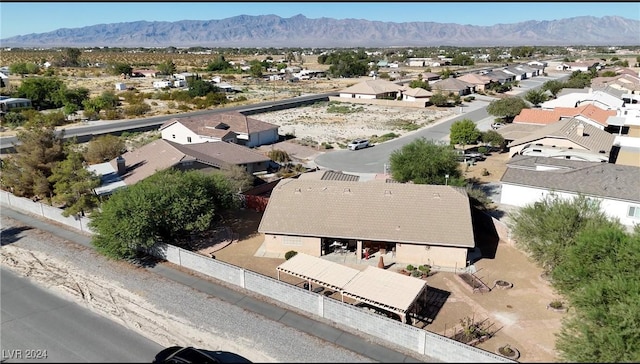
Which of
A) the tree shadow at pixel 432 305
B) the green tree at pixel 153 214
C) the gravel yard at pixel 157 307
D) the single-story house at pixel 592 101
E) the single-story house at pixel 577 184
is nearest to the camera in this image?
the gravel yard at pixel 157 307

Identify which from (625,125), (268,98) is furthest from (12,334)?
(268,98)

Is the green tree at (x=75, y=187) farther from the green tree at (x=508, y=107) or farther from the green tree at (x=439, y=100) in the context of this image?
the green tree at (x=439, y=100)

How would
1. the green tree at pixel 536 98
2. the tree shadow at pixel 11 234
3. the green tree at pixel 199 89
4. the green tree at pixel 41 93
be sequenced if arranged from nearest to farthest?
the tree shadow at pixel 11 234 < the green tree at pixel 536 98 < the green tree at pixel 41 93 < the green tree at pixel 199 89

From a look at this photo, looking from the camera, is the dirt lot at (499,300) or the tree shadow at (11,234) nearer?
the dirt lot at (499,300)

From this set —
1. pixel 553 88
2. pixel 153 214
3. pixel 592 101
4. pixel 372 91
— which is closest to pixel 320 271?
pixel 153 214

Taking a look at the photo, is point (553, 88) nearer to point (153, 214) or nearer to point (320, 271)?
point (320, 271)

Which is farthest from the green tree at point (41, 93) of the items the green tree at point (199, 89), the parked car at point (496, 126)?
the parked car at point (496, 126)
